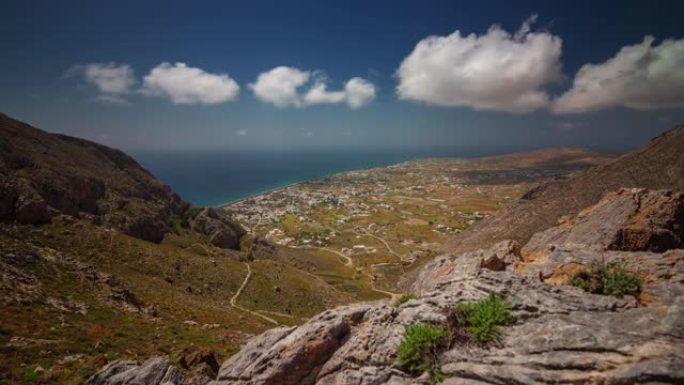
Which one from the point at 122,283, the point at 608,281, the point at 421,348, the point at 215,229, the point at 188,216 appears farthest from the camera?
the point at 188,216

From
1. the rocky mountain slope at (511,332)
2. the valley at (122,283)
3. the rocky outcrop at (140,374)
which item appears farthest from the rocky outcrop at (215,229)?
the rocky mountain slope at (511,332)

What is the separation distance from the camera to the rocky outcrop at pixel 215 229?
87.7 metres

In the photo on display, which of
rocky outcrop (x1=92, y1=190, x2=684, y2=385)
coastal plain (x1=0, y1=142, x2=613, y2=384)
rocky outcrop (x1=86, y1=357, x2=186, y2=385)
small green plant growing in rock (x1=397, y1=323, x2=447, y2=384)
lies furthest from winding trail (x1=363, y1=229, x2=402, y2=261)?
small green plant growing in rock (x1=397, y1=323, x2=447, y2=384)

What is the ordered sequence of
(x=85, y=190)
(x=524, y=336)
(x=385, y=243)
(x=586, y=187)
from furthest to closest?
(x=385, y=243) → (x=85, y=190) → (x=586, y=187) → (x=524, y=336)

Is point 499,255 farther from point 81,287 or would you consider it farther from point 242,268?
point 242,268

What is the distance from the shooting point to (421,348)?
34.1 feet

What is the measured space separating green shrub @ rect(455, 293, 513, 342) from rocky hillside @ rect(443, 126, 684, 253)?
40.9 meters

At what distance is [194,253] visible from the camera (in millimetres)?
67875

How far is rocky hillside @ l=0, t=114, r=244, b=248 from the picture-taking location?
46.4 metres

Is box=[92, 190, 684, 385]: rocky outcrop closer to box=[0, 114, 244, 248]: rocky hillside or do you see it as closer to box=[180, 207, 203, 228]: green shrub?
box=[0, 114, 244, 248]: rocky hillside

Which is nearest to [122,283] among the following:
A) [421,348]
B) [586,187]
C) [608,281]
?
[421,348]

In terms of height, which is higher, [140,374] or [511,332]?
[511,332]

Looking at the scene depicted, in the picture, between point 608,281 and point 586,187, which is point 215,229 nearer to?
point 586,187

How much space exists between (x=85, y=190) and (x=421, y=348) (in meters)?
76.9
